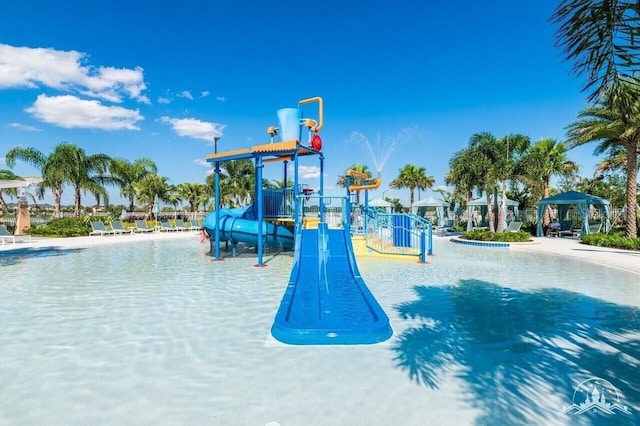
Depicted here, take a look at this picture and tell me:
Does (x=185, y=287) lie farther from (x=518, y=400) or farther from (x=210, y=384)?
(x=518, y=400)

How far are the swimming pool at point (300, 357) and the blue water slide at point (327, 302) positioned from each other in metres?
0.20

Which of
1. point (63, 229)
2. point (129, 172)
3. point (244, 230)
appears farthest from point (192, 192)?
point (244, 230)

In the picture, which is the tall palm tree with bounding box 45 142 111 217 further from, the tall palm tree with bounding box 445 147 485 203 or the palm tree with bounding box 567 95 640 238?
the palm tree with bounding box 567 95 640 238

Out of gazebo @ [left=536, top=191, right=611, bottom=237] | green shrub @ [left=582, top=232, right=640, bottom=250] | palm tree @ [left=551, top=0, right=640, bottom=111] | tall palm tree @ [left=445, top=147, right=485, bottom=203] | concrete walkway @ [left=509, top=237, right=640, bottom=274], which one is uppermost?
tall palm tree @ [left=445, top=147, right=485, bottom=203]

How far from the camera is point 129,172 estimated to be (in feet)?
126

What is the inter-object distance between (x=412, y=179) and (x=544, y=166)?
19.1m

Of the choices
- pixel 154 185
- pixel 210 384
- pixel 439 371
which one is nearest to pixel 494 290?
pixel 439 371

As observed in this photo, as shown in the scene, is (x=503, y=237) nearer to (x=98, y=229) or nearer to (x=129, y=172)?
(x=98, y=229)

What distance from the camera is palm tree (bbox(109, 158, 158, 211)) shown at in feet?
118

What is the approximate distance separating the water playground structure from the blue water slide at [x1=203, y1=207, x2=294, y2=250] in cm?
4

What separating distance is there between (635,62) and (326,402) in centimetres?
412

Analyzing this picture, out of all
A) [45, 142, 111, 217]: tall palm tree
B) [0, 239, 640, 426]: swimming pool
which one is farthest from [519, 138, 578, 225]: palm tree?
[45, 142, 111, 217]: tall palm tree

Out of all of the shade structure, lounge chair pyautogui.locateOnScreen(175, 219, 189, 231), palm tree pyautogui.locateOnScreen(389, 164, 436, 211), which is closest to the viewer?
lounge chair pyautogui.locateOnScreen(175, 219, 189, 231)

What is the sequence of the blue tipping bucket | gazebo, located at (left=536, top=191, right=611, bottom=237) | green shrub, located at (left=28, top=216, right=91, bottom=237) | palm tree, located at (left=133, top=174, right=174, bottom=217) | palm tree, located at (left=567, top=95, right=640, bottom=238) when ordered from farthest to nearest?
palm tree, located at (left=133, top=174, right=174, bottom=217), green shrub, located at (left=28, top=216, right=91, bottom=237), gazebo, located at (left=536, top=191, right=611, bottom=237), palm tree, located at (left=567, top=95, right=640, bottom=238), the blue tipping bucket
